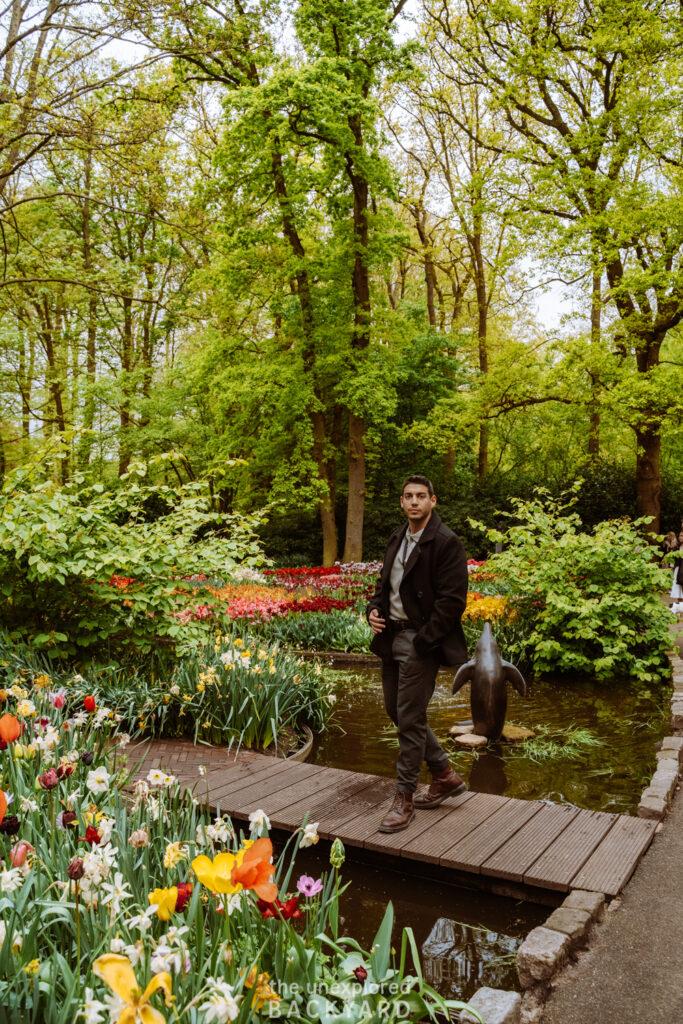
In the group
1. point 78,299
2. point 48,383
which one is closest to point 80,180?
point 78,299

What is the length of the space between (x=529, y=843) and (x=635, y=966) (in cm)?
108

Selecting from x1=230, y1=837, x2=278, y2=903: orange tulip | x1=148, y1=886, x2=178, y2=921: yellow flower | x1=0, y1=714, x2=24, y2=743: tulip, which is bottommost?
x1=148, y1=886, x2=178, y2=921: yellow flower

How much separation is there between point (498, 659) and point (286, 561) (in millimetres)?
15269

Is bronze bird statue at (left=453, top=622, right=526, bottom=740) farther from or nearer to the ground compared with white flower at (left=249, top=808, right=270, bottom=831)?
nearer to the ground

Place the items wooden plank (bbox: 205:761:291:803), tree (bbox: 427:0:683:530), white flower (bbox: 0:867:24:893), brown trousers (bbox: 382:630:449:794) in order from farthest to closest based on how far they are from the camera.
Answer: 1. tree (bbox: 427:0:683:530)
2. wooden plank (bbox: 205:761:291:803)
3. brown trousers (bbox: 382:630:449:794)
4. white flower (bbox: 0:867:24:893)

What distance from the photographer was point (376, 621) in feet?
14.0

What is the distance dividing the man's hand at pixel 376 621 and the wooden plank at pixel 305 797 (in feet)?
3.38

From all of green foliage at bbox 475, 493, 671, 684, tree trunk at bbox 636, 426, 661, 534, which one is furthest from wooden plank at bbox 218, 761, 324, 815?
tree trunk at bbox 636, 426, 661, 534

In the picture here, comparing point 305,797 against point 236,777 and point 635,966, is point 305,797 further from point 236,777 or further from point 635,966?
point 635,966

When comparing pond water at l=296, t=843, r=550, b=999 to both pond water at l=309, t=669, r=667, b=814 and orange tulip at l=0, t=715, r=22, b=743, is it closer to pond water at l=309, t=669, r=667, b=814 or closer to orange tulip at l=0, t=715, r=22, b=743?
pond water at l=309, t=669, r=667, b=814

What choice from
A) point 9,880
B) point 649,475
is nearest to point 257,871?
point 9,880

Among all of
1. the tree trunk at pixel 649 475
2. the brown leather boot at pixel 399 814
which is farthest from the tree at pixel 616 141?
the brown leather boot at pixel 399 814

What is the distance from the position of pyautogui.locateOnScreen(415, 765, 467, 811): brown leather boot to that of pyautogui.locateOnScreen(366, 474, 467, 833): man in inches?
5.5

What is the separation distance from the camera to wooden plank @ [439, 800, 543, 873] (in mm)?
3748
